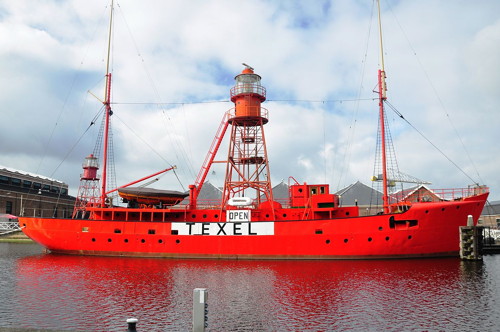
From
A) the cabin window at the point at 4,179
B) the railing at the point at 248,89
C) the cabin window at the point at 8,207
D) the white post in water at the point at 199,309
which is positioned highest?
the railing at the point at 248,89

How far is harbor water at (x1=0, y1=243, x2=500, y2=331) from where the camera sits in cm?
1127

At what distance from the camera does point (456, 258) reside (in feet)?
82.7

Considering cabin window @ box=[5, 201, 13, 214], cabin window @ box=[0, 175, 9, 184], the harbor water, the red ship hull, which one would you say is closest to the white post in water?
the harbor water

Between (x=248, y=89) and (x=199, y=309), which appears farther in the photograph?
(x=248, y=89)

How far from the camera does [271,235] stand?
25.3 metres

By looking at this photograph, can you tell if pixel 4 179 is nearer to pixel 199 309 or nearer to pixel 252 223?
pixel 252 223

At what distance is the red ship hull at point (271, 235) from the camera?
24016mm

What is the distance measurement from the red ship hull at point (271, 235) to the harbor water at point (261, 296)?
5.27 feet

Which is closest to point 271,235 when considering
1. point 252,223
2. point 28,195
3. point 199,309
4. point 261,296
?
point 252,223

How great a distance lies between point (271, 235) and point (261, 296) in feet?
35.2

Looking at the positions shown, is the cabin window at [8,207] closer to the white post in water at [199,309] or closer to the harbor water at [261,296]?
the harbor water at [261,296]

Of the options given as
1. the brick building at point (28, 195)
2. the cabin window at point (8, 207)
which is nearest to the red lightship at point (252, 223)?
the brick building at point (28, 195)

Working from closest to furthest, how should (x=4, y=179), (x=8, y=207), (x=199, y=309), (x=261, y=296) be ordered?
(x=199, y=309) < (x=261, y=296) < (x=8, y=207) < (x=4, y=179)

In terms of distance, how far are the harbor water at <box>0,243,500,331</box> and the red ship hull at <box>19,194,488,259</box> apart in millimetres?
1607
